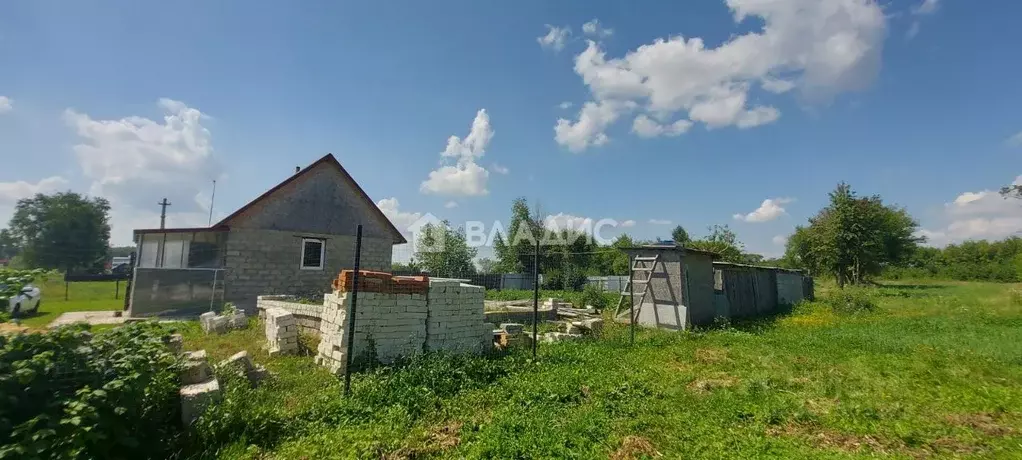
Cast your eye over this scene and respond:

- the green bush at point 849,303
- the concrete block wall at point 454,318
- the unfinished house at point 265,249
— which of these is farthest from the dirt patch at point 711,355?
the unfinished house at point 265,249

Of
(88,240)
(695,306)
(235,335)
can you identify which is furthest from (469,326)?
(88,240)

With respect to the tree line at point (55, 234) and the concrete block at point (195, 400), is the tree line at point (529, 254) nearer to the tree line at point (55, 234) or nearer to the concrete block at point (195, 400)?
the concrete block at point (195, 400)

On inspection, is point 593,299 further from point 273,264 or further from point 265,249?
point 265,249

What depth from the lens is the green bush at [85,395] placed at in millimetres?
2803

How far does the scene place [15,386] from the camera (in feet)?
9.55

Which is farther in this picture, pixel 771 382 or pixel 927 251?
pixel 927 251

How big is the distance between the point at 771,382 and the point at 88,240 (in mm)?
52833

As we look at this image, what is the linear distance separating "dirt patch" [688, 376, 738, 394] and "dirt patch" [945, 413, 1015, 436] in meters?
2.15

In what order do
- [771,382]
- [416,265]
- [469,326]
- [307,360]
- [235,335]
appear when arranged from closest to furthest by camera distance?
[771,382]
[307,360]
[469,326]
[235,335]
[416,265]

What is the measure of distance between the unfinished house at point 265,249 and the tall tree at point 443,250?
13.8 metres

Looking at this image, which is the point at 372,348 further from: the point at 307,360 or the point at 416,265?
the point at 416,265

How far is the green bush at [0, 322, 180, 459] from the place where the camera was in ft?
9.20

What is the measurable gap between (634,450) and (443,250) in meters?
28.0

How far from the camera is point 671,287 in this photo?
11.5 metres
